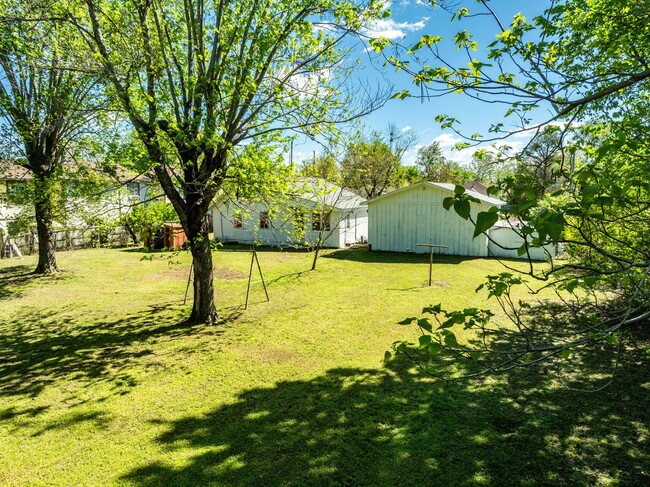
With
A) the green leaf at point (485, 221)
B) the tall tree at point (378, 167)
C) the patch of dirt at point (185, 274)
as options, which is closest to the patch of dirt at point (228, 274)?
the patch of dirt at point (185, 274)

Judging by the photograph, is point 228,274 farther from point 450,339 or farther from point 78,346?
point 450,339

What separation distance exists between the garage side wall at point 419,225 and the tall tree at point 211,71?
11109 mm

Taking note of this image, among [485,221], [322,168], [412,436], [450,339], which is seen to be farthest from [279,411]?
[322,168]

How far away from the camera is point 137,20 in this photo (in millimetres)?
6172

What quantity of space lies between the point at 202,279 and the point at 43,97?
7.42 meters

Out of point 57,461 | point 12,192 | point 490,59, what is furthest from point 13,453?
point 490,59

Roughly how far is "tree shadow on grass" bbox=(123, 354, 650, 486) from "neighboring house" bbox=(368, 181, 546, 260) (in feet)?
37.1

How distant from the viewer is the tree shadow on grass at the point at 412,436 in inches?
132

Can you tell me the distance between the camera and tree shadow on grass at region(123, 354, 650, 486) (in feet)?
11.0

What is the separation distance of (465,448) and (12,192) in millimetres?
8297

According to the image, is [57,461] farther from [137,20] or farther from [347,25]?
[347,25]

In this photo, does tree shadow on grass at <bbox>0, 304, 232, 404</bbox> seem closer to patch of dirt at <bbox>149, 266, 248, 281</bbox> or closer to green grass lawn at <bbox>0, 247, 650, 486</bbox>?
green grass lawn at <bbox>0, 247, 650, 486</bbox>

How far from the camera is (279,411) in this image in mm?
4441

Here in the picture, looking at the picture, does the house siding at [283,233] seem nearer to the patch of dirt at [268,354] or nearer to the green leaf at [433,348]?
the patch of dirt at [268,354]
